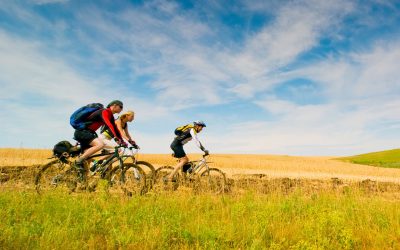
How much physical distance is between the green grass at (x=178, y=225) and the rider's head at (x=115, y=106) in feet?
7.56

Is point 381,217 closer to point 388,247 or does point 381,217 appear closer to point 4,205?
point 388,247

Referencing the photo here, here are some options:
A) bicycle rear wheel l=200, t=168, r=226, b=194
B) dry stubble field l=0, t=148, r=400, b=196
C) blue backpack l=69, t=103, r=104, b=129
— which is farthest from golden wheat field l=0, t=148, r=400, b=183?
blue backpack l=69, t=103, r=104, b=129

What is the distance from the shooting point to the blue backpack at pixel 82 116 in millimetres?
9336

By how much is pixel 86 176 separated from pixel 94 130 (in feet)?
4.19

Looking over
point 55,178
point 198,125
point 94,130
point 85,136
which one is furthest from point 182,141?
point 55,178

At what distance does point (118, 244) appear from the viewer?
18.4ft

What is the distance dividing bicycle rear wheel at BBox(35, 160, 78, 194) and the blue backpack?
4.00ft

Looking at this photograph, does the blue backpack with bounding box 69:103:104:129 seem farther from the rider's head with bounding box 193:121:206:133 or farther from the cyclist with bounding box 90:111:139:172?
the rider's head with bounding box 193:121:206:133

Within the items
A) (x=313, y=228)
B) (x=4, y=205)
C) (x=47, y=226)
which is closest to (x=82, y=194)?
(x=4, y=205)

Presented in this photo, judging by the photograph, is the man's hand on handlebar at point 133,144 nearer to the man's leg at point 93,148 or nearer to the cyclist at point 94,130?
the cyclist at point 94,130

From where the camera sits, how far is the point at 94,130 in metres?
9.54

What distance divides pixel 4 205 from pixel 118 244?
348 cm

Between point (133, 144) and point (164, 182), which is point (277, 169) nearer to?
point (164, 182)

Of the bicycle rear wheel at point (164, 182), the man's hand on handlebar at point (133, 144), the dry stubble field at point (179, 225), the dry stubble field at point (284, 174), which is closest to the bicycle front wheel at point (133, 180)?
the man's hand on handlebar at point (133, 144)
